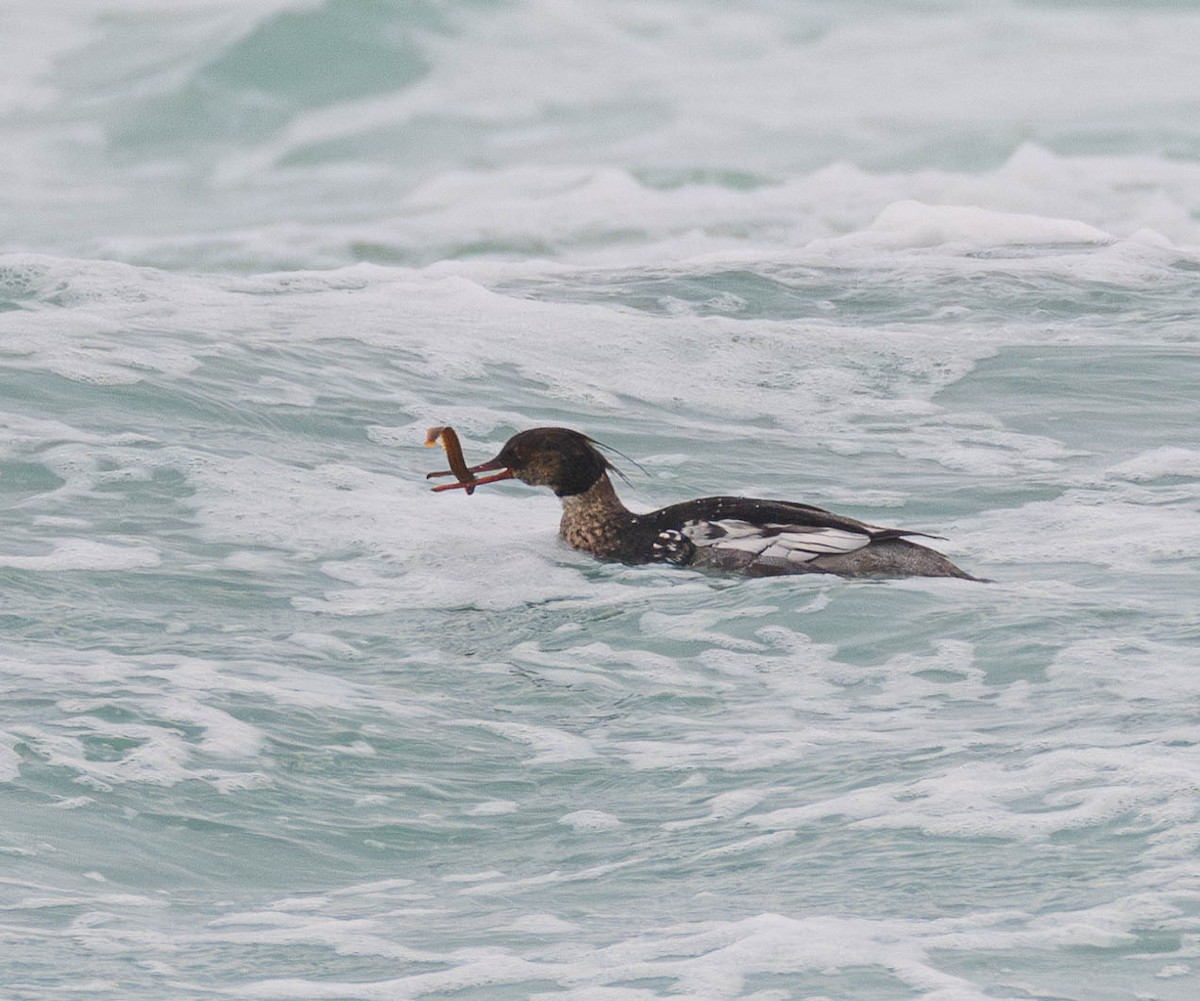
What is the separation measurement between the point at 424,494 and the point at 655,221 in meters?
12.6

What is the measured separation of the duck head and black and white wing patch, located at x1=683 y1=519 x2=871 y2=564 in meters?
0.67

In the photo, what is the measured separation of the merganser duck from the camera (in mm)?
7301

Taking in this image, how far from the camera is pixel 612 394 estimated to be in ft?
37.3

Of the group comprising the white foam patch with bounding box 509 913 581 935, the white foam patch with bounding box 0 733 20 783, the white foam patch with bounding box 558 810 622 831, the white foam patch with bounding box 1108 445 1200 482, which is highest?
the white foam patch with bounding box 1108 445 1200 482

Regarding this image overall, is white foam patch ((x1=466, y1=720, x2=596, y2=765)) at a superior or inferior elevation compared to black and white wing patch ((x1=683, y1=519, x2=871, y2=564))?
inferior

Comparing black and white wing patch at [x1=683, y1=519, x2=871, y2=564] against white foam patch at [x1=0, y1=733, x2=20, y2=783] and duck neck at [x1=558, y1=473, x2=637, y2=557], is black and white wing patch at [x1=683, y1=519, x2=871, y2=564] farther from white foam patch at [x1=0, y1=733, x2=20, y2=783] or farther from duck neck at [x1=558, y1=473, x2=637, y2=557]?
white foam patch at [x1=0, y1=733, x2=20, y2=783]

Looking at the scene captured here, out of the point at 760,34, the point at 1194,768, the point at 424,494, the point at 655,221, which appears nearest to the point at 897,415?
the point at 424,494

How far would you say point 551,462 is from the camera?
317 inches

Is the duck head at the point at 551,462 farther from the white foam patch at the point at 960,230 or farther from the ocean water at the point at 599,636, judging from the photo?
the white foam patch at the point at 960,230

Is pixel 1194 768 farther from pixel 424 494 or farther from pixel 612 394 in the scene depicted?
pixel 612 394

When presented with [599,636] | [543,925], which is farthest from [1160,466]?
[543,925]

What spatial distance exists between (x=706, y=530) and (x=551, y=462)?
32.7 inches

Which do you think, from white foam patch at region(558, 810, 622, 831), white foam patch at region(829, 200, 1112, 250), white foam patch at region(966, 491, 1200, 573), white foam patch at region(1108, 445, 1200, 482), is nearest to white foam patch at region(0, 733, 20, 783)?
white foam patch at region(558, 810, 622, 831)

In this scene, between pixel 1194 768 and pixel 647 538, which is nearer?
pixel 1194 768
